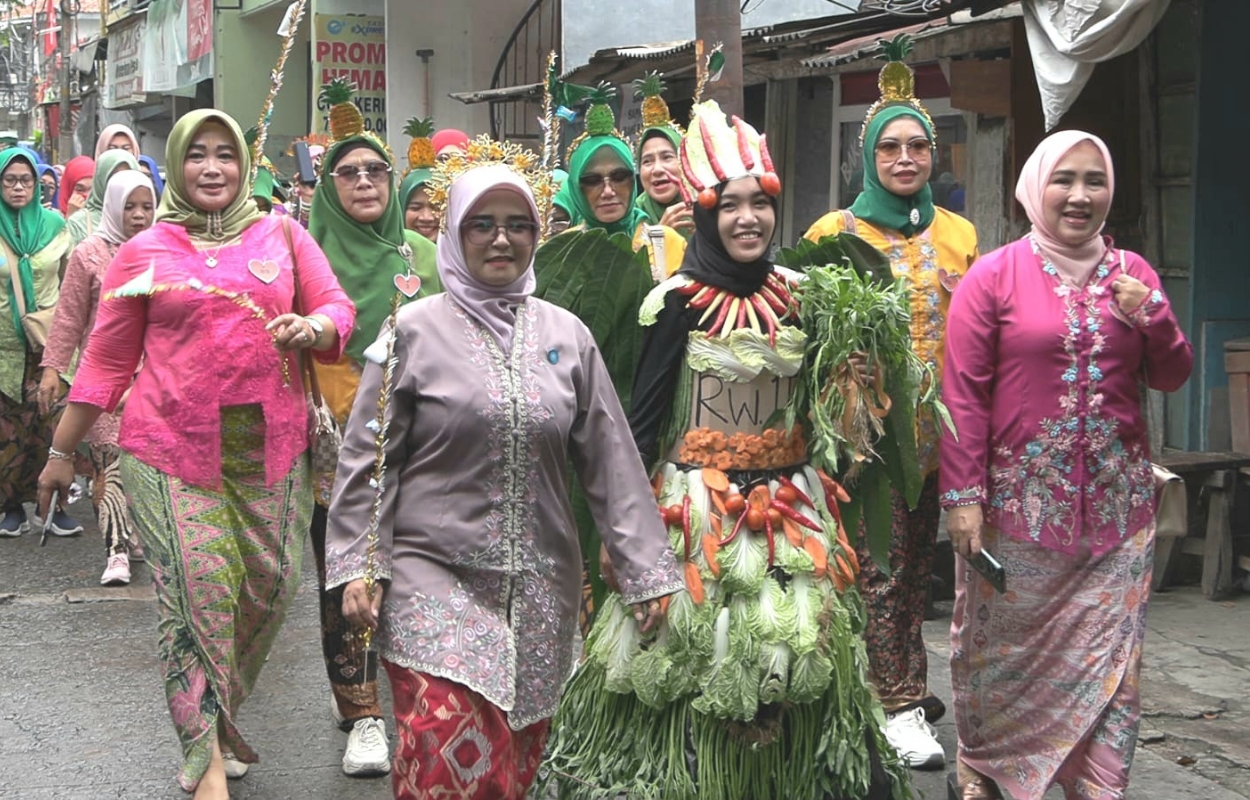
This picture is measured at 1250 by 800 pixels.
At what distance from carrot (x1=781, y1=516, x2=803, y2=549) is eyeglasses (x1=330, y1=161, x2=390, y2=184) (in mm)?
2057

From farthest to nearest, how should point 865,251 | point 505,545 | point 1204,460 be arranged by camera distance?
point 1204,460 → point 865,251 → point 505,545

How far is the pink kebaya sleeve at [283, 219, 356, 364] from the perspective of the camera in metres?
5.03

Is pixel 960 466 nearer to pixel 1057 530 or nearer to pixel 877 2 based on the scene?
pixel 1057 530

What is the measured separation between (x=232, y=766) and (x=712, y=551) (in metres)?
1.98

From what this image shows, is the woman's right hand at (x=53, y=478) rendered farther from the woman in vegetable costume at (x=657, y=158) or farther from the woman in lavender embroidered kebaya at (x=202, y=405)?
the woman in vegetable costume at (x=657, y=158)

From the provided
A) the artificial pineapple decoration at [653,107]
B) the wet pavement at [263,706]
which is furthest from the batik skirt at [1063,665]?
the artificial pineapple decoration at [653,107]

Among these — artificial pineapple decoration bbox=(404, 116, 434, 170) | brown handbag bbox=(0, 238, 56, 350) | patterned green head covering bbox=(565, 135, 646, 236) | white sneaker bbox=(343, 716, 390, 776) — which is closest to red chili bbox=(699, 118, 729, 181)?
patterned green head covering bbox=(565, 135, 646, 236)

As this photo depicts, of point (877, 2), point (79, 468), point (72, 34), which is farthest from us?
point (72, 34)

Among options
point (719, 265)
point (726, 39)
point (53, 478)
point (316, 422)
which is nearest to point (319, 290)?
point (316, 422)

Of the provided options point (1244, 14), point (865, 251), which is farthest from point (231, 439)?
point (1244, 14)

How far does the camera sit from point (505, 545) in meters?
3.84

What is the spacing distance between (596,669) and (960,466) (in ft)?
3.75

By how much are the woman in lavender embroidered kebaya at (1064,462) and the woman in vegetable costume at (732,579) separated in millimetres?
465

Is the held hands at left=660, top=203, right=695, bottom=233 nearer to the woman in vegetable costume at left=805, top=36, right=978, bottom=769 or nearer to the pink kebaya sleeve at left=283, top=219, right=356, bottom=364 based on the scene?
the woman in vegetable costume at left=805, top=36, right=978, bottom=769
